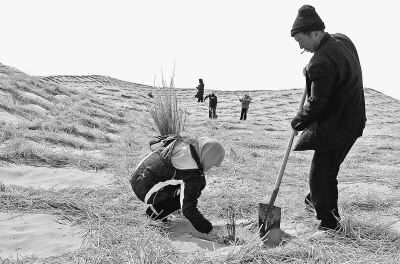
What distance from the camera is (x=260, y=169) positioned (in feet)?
16.8

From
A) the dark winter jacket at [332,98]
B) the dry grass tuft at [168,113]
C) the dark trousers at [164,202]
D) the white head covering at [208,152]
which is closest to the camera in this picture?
the dark winter jacket at [332,98]

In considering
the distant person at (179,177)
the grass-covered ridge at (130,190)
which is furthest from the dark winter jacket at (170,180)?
the grass-covered ridge at (130,190)

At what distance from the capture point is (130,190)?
3896mm

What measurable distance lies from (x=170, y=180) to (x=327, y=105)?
1.18m

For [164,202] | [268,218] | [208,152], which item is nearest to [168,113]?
[164,202]

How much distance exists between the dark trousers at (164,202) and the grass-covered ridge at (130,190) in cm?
11

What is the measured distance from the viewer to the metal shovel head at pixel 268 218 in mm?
2938

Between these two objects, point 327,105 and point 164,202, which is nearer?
point 327,105

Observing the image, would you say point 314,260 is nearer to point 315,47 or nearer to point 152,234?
point 152,234

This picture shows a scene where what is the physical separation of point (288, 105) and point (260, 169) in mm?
12164

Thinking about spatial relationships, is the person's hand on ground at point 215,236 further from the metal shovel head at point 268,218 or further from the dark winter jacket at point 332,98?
the dark winter jacket at point 332,98

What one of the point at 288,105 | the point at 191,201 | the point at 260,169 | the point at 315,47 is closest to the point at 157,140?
the point at 191,201

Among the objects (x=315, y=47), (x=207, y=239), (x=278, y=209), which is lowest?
(x=207, y=239)

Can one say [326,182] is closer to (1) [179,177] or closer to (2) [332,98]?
(2) [332,98]
